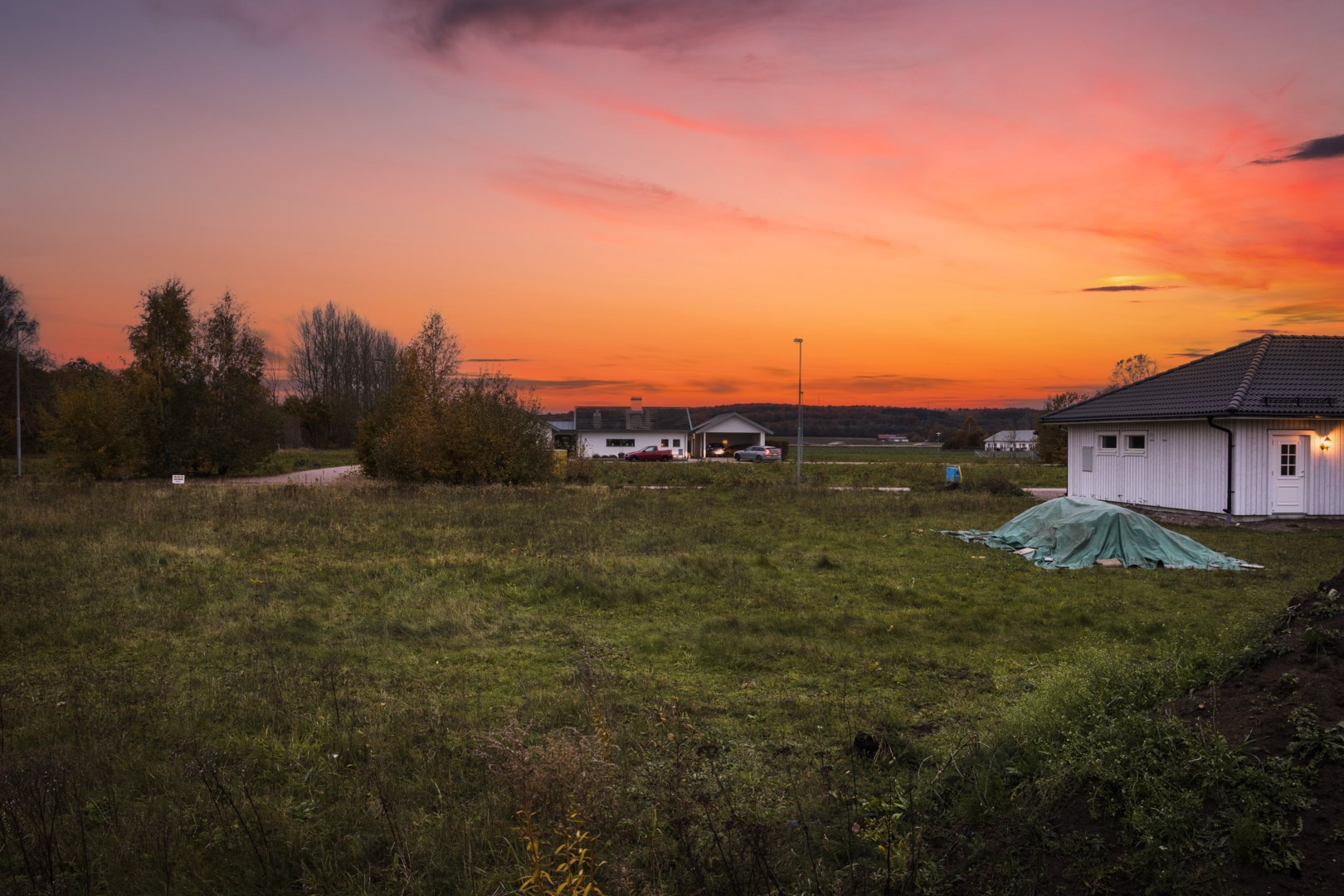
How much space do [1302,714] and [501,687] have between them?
5470mm

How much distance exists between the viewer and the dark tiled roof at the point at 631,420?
3056 inches

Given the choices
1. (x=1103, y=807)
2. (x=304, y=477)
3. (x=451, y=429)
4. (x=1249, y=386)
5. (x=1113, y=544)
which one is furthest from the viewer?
(x=304, y=477)

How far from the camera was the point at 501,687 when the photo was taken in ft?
22.5

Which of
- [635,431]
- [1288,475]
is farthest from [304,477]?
[635,431]

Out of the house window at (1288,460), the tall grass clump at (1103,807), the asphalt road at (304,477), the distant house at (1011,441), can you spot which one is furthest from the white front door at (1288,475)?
the distant house at (1011,441)

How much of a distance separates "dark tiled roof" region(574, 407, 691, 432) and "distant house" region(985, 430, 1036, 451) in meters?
39.6

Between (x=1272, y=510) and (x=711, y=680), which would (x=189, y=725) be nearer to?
(x=711, y=680)

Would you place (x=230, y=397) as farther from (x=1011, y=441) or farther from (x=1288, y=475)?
(x=1011, y=441)

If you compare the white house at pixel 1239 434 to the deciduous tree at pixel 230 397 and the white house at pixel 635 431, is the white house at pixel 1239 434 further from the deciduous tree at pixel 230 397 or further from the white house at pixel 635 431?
the white house at pixel 635 431

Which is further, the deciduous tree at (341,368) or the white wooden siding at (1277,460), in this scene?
the deciduous tree at (341,368)

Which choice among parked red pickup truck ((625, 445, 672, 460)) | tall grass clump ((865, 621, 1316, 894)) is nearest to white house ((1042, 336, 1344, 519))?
tall grass clump ((865, 621, 1316, 894))

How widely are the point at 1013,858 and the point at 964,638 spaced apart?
554 centimetres

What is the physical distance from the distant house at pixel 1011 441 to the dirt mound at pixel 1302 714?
95.6m

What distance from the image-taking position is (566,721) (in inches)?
235
